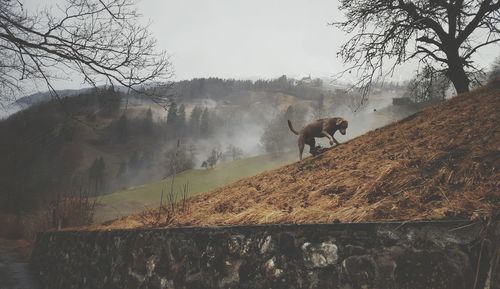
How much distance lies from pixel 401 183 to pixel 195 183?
60644 millimetres

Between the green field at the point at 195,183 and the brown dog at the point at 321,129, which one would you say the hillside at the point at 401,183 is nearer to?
the brown dog at the point at 321,129

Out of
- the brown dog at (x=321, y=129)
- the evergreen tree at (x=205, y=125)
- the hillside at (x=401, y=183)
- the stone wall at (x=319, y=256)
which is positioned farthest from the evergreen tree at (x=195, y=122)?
the stone wall at (x=319, y=256)

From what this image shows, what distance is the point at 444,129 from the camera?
543 cm

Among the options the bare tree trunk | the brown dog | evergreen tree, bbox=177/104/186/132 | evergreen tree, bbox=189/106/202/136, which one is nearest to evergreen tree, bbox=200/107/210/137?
evergreen tree, bbox=189/106/202/136

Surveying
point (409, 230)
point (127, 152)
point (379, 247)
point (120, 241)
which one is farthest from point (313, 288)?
point (127, 152)

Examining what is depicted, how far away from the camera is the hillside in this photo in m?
3.22

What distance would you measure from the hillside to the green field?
4380 cm

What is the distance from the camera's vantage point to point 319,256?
3092 mm

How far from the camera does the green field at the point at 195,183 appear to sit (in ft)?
180

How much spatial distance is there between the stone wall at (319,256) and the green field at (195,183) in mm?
44061

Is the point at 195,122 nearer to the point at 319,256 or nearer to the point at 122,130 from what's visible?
the point at 122,130

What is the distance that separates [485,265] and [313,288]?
1.20 metres

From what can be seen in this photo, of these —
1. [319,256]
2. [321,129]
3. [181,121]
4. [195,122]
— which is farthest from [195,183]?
[181,121]

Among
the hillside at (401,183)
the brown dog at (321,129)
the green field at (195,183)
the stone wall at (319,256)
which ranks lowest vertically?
the green field at (195,183)
